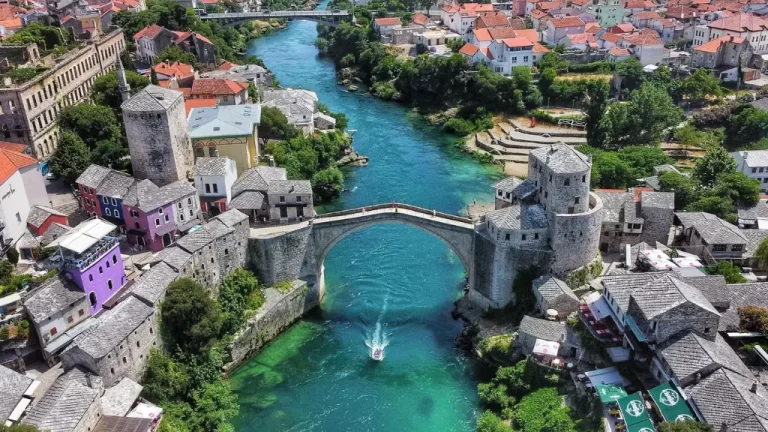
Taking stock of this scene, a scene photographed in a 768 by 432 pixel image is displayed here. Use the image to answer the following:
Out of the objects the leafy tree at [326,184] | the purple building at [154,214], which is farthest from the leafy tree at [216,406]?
the leafy tree at [326,184]

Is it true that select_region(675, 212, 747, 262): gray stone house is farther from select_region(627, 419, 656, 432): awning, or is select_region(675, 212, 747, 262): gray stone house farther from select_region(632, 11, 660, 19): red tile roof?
select_region(632, 11, 660, 19): red tile roof

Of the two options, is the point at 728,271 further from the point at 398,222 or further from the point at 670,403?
the point at 398,222

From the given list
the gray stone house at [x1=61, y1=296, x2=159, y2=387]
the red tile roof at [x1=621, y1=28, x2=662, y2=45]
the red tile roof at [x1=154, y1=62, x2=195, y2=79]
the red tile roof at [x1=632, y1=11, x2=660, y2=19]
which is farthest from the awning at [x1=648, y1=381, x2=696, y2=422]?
the red tile roof at [x1=632, y1=11, x2=660, y2=19]

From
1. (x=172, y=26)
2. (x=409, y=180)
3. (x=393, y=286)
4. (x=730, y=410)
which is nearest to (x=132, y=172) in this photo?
(x=393, y=286)

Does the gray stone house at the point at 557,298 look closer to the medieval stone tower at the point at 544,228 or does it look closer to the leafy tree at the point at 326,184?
the medieval stone tower at the point at 544,228

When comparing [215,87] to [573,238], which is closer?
[573,238]

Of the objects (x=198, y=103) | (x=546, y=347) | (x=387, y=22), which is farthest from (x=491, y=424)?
(x=387, y=22)

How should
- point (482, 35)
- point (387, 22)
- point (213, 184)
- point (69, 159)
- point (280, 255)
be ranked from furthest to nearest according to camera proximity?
point (387, 22) < point (482, 35) < point (69, 159) < point (213, 184) < point (280, 255)
